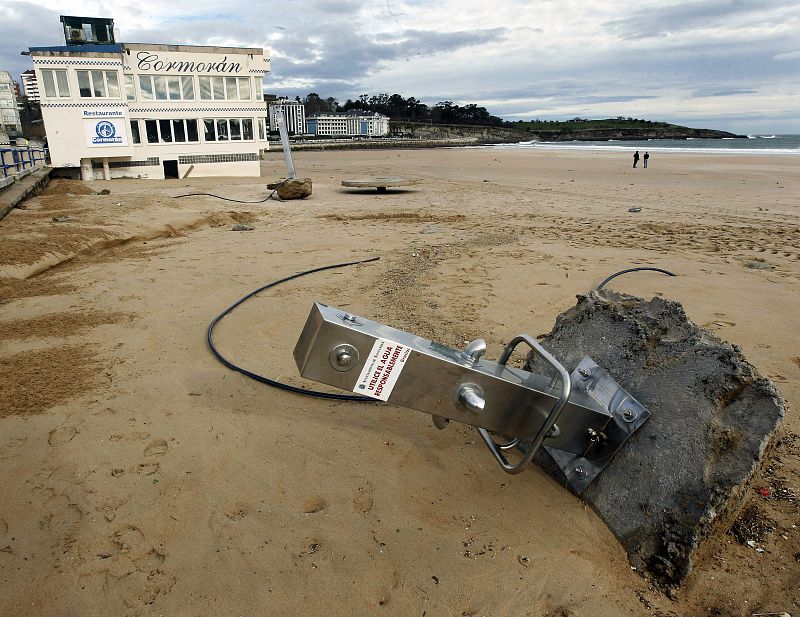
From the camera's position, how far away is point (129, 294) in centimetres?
612

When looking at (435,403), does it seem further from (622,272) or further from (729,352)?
(622,272)

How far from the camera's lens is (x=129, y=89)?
77.5ft

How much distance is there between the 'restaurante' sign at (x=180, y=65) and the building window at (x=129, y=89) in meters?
0.69

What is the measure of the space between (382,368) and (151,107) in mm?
Result: 27078

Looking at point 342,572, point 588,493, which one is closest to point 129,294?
point 342,572

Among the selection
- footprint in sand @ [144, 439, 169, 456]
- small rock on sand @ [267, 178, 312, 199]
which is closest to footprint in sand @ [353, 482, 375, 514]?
footprint in sand @ [144, 439, 169, 456]

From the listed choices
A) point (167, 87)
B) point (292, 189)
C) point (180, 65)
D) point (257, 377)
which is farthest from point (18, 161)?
point (257, 377)

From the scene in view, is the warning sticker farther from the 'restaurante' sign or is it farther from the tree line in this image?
the tree line

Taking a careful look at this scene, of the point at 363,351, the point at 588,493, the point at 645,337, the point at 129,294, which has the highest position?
the point at 363,351

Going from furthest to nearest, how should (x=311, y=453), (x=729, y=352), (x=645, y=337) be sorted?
(x=311, y=453) → (x=645, y=337) → (x=729, y=352)

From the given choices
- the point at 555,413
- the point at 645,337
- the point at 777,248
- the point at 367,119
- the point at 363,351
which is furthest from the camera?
the point at 367,119

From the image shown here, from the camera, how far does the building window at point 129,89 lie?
77.0ft

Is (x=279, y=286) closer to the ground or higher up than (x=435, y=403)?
closer to the ground

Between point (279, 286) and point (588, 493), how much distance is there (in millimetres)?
4768
